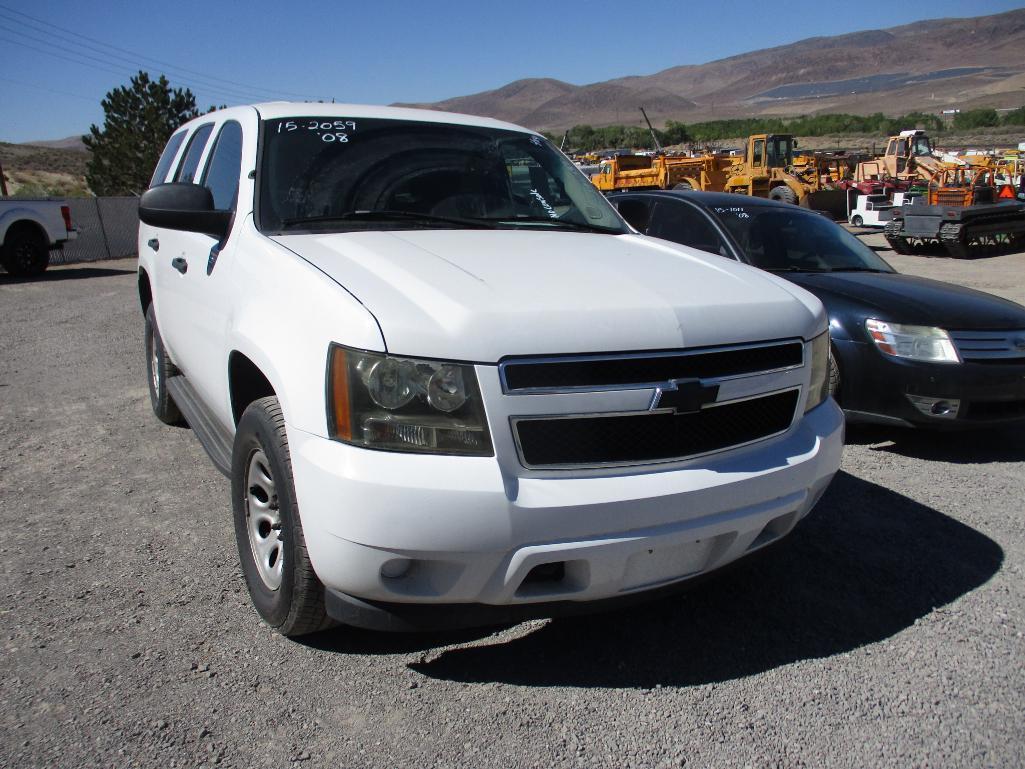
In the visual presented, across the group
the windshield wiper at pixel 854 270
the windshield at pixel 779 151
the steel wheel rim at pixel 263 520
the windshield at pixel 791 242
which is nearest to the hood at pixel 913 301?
the windshield wiper at pixel 854 270

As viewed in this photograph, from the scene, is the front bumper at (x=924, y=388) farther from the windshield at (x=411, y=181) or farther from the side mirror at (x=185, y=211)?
the side mirror at (x=185, y=211)

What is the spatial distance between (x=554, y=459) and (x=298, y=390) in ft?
2.51

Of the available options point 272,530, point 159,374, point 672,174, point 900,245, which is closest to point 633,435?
point 272,530

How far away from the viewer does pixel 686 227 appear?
6.28 meters

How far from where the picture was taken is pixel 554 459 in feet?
7.52

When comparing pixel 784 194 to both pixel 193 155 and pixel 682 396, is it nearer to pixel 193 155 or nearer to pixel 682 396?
pixel 193 155

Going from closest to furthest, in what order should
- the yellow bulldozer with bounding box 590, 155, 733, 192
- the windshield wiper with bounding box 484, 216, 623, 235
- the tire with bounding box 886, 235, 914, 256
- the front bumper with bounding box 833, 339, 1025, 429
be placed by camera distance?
the windshield wiper with bounding box 484, 216, 623, 235 → the front bumper with bounding box 833, 339, 1025, 429 → the tire with bounding box 886, 235, 914, 256 → the yellow bulldozer with bounding box 590, 155, 733, 192

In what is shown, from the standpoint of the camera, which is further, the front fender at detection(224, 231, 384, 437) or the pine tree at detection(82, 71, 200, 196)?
the pine tree at detection(82, 71, 200, 196)

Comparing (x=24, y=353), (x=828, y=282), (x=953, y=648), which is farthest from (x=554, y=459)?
(x=24, y=353)

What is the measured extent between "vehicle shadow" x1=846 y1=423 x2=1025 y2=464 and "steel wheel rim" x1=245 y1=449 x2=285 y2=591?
152 inches

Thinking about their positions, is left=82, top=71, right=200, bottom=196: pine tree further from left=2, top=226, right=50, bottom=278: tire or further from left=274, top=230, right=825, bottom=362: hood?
left=274, top=230, right=825, bottom=362: hood

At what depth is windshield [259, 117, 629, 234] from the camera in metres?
3.38

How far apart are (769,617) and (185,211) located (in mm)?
2739

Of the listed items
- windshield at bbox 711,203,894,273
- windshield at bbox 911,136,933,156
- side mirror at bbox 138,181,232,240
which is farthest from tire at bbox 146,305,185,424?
windshield at bbox 911,136,933,156
